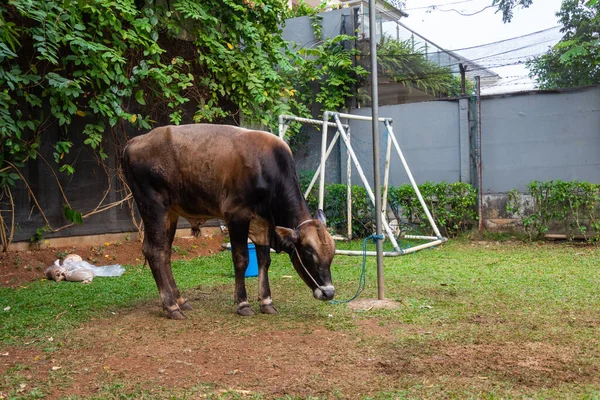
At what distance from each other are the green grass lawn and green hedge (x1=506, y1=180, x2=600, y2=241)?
89 cm

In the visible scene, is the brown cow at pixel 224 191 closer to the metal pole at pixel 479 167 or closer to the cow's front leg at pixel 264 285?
the cow's front leg at pixel 264 285

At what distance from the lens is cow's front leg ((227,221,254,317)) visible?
554 cm

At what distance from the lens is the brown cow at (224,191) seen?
5523 millimetres

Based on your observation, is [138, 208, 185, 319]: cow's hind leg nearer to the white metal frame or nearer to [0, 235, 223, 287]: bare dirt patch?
[0, 235, 223, 287]: bare dirt patch

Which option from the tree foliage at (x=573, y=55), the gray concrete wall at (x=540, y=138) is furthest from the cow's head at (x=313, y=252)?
the tree foliage at (x=573, y=55)

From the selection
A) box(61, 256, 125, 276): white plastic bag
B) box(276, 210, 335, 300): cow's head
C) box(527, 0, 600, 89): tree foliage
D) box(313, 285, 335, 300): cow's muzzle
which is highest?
box(527, 0, 600, 89): tree foliage

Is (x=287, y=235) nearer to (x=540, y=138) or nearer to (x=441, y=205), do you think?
(x=441, y=205)

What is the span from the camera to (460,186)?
1114 cm

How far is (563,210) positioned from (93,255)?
825 centimetres

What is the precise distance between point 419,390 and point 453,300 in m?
2.76

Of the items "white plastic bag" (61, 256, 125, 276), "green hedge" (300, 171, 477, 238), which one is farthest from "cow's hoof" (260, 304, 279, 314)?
"green hedge" (300, 171, 477, 238)

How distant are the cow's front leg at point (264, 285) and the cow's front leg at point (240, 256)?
0.51 feet

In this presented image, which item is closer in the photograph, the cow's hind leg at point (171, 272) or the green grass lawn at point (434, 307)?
the green grass lawn at point (434, 307)

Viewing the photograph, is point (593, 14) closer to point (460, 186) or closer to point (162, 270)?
point (460, 186)
